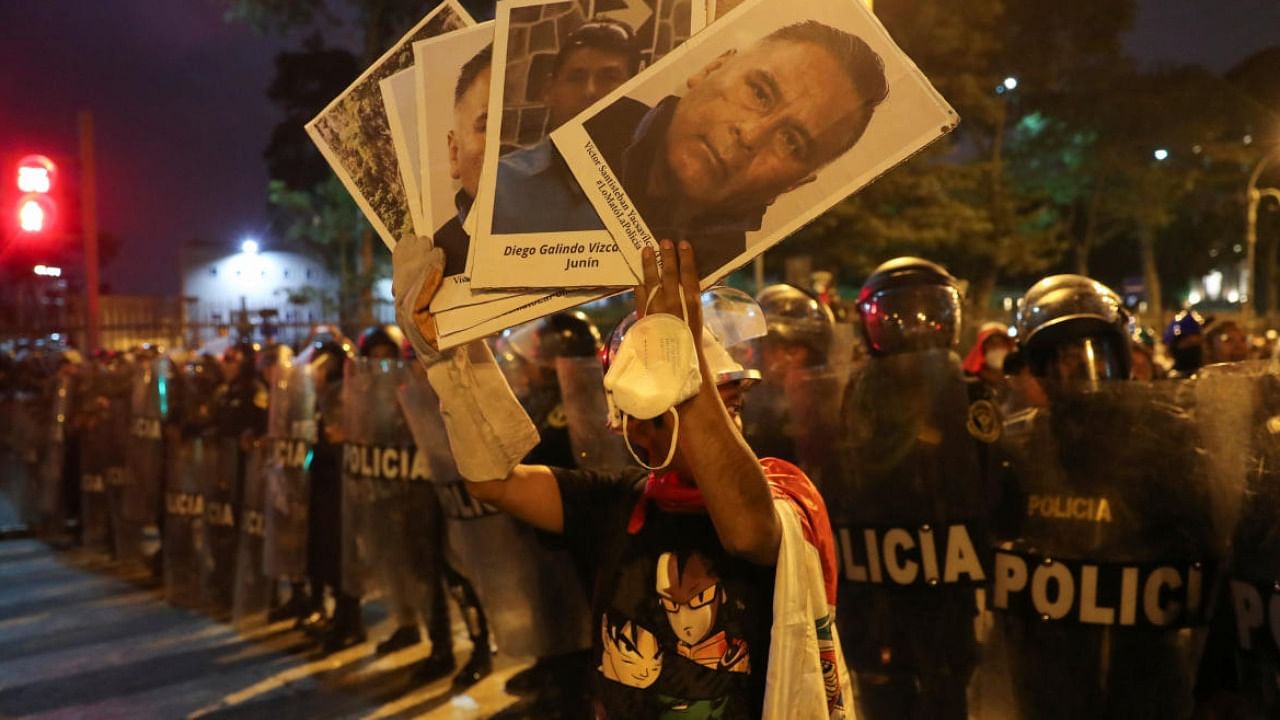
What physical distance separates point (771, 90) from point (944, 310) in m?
3.02

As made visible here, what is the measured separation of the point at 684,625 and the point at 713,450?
1.45 feet

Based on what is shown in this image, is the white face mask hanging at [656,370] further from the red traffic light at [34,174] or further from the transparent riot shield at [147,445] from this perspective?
the red traffic light at [34,174]

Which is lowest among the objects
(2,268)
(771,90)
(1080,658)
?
(1080,658)

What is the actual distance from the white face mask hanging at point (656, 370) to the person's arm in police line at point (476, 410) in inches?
22.4

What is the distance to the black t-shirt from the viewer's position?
2152mm

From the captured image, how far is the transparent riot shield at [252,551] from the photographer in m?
7.62

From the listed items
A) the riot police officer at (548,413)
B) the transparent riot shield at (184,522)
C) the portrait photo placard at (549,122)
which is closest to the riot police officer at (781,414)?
the riot police officer at (548,413)

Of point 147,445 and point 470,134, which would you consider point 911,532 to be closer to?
point 470,134

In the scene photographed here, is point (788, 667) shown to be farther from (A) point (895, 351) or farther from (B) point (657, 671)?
(A) point (895, 351)

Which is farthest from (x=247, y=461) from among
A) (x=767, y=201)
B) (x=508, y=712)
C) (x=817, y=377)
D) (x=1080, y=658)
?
(x=767, y=201)

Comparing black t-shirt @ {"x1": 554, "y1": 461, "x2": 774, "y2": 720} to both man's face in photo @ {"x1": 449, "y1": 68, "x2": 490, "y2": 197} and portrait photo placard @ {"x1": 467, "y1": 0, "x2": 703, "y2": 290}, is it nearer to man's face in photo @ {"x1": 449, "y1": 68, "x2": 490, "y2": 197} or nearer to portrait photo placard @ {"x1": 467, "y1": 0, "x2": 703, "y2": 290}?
portrait photo placard @ {"x1": 467, "y1": 0, "x2": 703, "y2": 290}

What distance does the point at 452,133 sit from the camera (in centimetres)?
230

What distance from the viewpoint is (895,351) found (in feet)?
15.4

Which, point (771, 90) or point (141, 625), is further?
point (141, 625)
